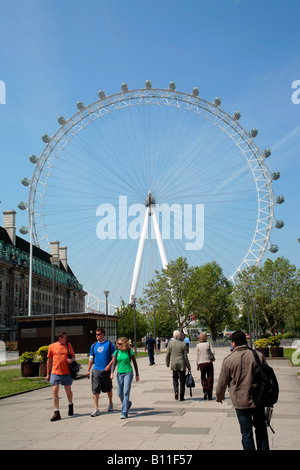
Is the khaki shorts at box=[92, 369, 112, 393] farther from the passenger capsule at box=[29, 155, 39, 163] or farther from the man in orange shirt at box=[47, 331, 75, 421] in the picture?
the passenger capsule at box=[29, 155, 39, 163]

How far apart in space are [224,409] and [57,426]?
4.37m

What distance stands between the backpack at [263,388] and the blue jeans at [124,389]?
5261 mm

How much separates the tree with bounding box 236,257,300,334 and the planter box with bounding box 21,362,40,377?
5712 centimetres

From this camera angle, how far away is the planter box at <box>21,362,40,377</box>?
75.4 feet

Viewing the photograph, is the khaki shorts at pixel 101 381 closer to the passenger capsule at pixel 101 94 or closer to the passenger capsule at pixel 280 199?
the passenger capsule at pixel 101 94

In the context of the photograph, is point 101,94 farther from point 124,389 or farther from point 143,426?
point 143,426

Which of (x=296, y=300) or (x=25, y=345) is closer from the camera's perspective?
(x=25, y=345)

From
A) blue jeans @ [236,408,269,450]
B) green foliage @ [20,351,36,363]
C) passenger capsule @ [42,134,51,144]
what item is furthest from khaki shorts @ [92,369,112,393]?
passenger capsule @ [42,134,51,144]

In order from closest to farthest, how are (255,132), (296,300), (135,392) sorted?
1. (135,392)
2. (255,132)
3. (296,300)

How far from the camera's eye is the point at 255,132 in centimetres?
6153

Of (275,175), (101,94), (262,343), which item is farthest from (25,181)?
(262,343)

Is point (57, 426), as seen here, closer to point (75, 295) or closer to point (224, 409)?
point (224, 409)

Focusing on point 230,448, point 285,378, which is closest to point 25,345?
point 285,378
